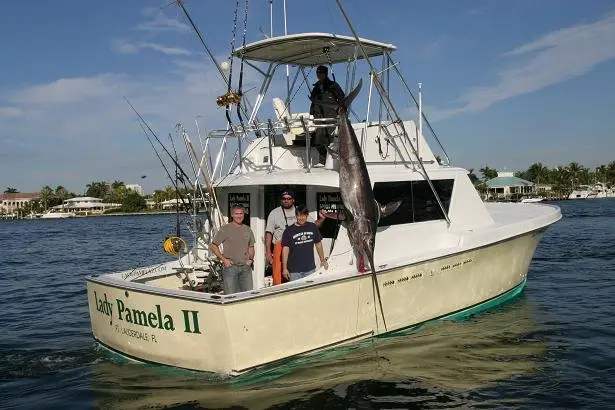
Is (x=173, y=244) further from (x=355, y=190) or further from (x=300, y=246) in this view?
(x=355, y=190)

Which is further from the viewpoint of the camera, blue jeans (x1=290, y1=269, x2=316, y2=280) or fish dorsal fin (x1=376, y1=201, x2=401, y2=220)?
fish dorsal fin (x1=376, y1=201, x2=401, y2=220)

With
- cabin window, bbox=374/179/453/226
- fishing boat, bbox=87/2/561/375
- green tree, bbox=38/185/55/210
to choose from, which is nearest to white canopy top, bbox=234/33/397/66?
fishing boat, bbox=87/2/561/375

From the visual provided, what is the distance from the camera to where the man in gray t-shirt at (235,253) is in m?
6.64

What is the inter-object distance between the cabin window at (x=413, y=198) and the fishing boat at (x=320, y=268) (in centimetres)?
2

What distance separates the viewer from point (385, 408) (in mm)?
5402

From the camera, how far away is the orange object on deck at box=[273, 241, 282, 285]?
6773 mm

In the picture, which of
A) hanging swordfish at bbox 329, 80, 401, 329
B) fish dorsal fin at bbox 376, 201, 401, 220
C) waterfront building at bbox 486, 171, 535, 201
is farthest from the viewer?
waterfront building at bbox 486, 171, 535, 201

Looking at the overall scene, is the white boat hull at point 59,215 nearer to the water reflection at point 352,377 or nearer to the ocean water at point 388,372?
the ocean water at point 388,372

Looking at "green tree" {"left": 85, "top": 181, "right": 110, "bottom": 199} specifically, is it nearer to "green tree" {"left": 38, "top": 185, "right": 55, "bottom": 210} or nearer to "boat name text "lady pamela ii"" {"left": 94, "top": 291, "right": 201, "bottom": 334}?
"green tree" {"left": 38, "top": 185, "right": 55, "bottom": 210}

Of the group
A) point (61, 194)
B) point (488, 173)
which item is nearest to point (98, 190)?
point (61, 194)

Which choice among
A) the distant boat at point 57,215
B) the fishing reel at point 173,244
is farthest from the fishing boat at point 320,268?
the distant boat at point 57,215

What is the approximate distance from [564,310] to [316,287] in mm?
5341

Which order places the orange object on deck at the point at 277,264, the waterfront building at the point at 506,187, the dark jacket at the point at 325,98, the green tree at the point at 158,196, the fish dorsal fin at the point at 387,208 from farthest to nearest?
the green tree at the point at 158,196, the waterfront building at the point at 506,187, the dark jacket at the point at 325,98, the fish dorsal fin at the point at 387,208, the orange object on deck at the point at 277,264

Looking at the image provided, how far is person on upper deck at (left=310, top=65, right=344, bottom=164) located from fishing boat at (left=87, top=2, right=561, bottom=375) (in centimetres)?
18
